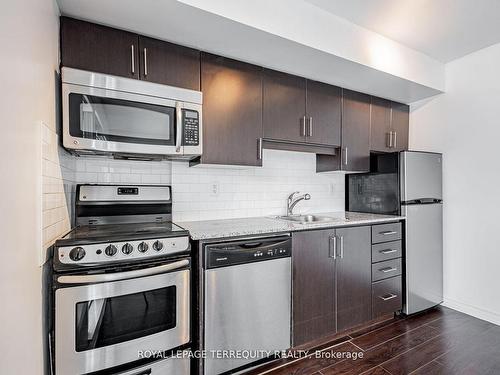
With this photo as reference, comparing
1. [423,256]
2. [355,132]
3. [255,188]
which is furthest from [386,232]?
[255,188]

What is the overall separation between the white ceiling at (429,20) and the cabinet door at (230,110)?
2.35 feet

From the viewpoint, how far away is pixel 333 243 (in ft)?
7.18

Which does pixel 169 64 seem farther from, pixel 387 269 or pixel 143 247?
pixel 387 269

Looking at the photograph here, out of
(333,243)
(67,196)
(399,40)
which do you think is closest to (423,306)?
(333,243)

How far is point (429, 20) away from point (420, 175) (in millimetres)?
1344

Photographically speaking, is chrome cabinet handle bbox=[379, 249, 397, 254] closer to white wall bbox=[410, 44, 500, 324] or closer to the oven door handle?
white wall bbox=[410, 44, 500, 324]

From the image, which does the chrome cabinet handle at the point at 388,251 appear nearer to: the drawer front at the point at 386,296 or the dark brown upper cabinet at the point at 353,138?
the drawer front at the point at 386,296

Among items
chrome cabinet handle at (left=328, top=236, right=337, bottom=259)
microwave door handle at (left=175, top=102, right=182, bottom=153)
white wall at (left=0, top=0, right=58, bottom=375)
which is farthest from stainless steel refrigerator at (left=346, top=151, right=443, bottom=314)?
white wall at (left=0, top=0, right=58, bottom=375)

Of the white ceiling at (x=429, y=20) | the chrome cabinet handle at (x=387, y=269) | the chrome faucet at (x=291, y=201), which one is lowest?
the chrome cabinet handle at (x=387, y=269)

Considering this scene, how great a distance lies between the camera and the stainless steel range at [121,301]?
4.32 ft

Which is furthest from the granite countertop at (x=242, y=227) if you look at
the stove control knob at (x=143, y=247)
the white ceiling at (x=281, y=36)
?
the white ceiling at (x=281, y=36)

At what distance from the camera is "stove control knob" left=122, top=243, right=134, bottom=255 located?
4.68 ft

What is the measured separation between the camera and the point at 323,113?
2549 mm

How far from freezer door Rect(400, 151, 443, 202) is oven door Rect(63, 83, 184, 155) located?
210 cm
